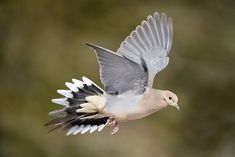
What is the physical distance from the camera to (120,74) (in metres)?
0.96

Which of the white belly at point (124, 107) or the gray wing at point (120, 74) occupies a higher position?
the gray wing at point (120, 74)

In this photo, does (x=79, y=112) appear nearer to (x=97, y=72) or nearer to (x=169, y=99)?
(x=169, y=99)

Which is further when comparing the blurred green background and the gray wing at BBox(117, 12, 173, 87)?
the blurred green background


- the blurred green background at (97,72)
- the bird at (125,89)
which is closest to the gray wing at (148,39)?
the bird at (125,89)

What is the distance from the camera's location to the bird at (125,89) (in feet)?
3.02

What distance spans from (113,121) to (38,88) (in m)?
1.59

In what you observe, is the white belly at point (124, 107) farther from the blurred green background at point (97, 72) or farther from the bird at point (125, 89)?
the blurred green background at point (97, 72)

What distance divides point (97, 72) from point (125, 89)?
156 centimetres

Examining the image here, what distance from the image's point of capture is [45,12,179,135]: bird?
36.2 inches

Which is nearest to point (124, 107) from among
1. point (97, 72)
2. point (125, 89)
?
point (125, 89)

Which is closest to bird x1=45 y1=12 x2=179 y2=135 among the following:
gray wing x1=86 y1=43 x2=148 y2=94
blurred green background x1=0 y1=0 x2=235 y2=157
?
gray wing x1=86 y1=43 x2=148 y2=94

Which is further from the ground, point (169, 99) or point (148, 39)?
point (148, 39)

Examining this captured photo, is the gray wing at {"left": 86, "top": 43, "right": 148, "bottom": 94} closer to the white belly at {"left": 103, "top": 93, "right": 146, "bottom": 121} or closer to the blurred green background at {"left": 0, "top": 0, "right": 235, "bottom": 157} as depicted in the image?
the white belly at {"left": 103, "top": 93, "right": 146, "bottom": 121}

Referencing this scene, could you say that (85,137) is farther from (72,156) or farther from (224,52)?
(224,52)
